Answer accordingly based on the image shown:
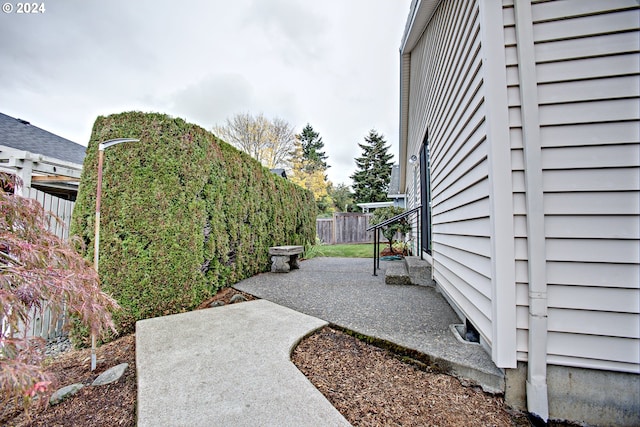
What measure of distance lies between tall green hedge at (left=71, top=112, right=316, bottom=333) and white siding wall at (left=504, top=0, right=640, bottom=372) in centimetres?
323

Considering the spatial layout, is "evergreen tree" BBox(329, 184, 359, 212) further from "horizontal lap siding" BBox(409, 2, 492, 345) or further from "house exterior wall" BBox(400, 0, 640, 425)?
"house exterior wall" BBox(400, 0, 640, 425)

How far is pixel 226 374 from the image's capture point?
1.66m

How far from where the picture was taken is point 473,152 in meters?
1.96

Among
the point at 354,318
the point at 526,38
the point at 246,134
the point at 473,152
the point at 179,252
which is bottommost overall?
the point at 354,318

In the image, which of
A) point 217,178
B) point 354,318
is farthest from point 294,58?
point 354,318

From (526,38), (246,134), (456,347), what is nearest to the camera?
(526,38)

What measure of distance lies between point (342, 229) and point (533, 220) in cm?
1257

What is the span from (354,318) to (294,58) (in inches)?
450

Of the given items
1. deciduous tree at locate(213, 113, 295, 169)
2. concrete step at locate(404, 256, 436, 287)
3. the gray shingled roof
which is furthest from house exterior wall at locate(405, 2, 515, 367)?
deciduous tree at locate(213, 113, 295, 169)

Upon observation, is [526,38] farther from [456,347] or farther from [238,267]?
[238,267]

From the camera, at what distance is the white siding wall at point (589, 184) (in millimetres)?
1361

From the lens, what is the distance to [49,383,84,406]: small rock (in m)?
1.62

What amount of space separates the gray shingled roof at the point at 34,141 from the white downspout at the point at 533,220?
8592 millimetres

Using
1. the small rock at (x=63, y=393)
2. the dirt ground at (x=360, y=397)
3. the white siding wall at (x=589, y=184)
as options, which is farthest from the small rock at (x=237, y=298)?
the white siding wall at (x=589, y=184)
